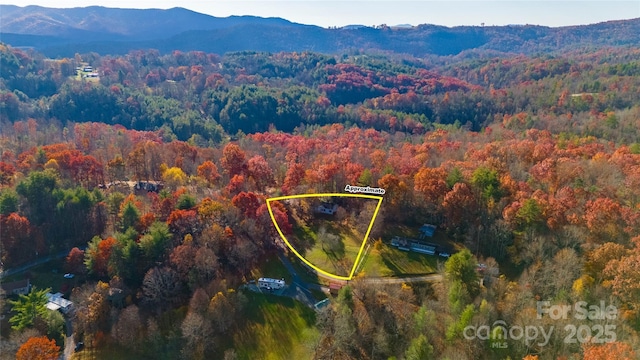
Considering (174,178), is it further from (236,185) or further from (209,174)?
(236,185)

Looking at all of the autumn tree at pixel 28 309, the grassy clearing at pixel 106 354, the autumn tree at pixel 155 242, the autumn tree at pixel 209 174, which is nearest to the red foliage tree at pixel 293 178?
the autumn tree at pixel 209 174

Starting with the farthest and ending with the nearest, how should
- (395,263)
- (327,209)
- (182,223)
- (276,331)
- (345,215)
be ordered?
(327,209) → (345,215) → (182,223) → (395,263) → (276,331)

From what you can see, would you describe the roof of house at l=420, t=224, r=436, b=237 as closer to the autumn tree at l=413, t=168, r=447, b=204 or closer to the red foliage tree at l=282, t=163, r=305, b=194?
the autumn tree at l=413, t=168, r=447, b=204

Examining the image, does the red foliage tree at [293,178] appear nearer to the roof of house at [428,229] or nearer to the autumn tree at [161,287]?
the roof of house at [428,229]

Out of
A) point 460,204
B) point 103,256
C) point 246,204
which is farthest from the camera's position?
point 246,204

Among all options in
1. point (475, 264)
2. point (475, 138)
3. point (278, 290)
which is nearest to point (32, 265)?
point (278, 290)

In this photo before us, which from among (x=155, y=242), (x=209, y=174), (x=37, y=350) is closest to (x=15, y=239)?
(x=155, y=242)

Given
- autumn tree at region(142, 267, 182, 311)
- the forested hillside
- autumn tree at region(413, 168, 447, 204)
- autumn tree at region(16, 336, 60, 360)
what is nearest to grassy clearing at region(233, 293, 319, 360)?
the forested hillside
